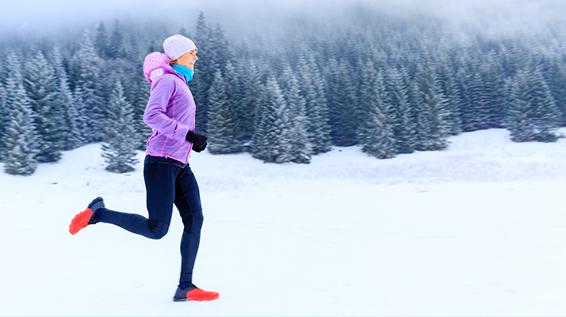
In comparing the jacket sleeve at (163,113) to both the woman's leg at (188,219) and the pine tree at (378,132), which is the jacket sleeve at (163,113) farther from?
the pine tree at (378,132)

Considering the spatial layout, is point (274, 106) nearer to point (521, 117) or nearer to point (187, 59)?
point (521, 117)

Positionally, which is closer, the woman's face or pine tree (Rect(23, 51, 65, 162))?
the woman's face

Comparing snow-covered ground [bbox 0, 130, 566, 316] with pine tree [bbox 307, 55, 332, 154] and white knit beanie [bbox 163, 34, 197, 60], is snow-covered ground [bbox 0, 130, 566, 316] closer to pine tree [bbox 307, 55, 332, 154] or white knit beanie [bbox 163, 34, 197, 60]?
white knit beanie [bbox 163, 34, 197, 60]

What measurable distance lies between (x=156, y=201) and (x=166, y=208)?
10cm

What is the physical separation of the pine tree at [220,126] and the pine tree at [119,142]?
913cm

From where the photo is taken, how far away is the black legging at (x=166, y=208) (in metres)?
3.71

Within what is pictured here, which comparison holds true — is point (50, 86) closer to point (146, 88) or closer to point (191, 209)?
point (146, 88)

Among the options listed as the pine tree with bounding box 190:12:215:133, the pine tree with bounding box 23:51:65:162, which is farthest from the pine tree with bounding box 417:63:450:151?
the pine tree with bounding box 23:51:65:162

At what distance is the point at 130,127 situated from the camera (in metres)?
46.4

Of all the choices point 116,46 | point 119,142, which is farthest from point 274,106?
point 116,46

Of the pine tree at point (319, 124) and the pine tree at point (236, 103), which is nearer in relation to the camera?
the pine tree at point (236, 103)

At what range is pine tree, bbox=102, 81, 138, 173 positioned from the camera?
4425 centimetres

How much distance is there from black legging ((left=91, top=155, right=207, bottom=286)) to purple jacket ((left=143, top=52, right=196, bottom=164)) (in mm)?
102

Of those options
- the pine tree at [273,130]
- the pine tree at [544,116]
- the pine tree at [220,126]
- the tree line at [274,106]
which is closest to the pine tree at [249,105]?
the tree line at [274,106]
